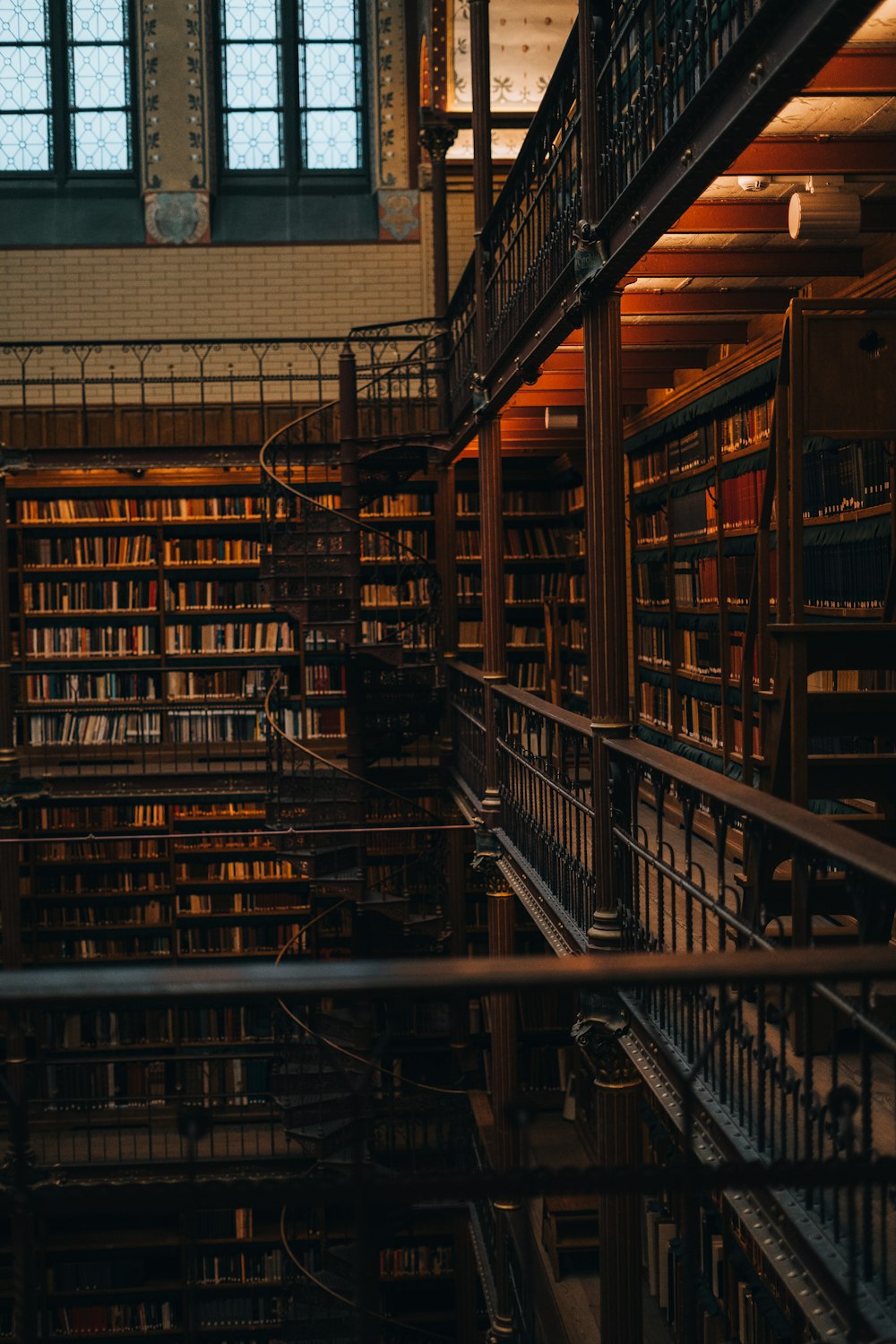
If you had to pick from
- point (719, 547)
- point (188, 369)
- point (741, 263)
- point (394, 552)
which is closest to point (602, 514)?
point (741, 263)

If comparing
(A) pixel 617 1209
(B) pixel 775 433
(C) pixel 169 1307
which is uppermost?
(B) pixel 775 433

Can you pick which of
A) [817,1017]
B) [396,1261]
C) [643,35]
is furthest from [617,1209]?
[396,1261]

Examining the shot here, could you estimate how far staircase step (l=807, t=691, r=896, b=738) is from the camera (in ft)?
11.0

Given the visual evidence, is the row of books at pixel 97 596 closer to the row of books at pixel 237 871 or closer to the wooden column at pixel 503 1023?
the row of books at pixel 237 871

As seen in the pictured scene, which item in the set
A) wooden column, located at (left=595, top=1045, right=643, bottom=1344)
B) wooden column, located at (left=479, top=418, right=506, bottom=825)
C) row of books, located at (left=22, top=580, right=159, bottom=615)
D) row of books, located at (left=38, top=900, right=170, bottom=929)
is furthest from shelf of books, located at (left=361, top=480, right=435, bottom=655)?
wooden column, located at (left=595, top=1045, right=643, bottom=1344)

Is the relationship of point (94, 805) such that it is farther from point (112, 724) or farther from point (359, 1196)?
point (359, 1196)

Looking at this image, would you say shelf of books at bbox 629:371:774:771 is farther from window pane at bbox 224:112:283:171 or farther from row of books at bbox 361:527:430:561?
window pane at bbox 224:112:283:171

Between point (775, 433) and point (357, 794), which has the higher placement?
point (775, 433)

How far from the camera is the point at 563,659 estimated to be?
10.1 m

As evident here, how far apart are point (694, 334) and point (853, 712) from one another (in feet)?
8.87

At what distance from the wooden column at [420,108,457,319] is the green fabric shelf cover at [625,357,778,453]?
2617 mm

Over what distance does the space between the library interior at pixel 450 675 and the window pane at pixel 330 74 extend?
40 mm

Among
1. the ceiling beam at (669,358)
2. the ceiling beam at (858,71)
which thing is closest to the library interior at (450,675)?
the ceiling beam at (858,71)

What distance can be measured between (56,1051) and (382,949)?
257 centimetres
